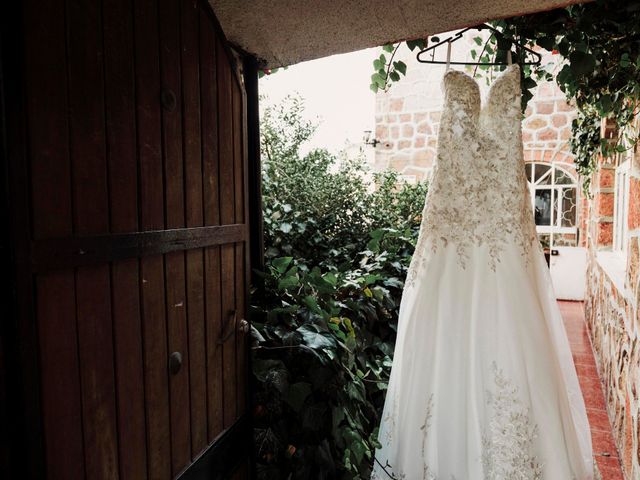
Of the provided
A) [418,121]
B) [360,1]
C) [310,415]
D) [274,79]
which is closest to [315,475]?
[310,415]

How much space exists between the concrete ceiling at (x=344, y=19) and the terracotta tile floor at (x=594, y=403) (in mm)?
2097

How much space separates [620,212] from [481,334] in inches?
86.0

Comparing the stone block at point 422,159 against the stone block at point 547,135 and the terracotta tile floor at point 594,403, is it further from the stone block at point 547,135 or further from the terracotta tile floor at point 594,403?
the terracotta tile floor at point 594,403

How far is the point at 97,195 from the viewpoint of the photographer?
83 centimetres

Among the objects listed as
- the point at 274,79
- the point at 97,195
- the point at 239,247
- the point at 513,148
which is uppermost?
the point at 274,79

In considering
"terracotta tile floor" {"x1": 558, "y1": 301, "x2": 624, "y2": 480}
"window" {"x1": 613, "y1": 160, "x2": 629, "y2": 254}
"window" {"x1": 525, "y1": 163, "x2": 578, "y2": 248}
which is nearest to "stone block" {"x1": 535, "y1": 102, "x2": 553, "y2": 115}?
"window" {"x1": 525, "y1": 163, "x2": 578, "y2": 248}

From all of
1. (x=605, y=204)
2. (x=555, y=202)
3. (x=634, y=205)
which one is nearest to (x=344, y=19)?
(x=634, y=205)

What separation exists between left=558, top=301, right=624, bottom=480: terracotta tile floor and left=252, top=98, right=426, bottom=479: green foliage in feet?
3.76

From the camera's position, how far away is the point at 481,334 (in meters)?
1.56

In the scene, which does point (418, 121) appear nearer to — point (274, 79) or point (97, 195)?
point (274, 79)

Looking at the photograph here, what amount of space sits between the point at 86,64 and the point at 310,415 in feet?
4.01

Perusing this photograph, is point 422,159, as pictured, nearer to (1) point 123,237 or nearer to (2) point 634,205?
(2) point 634,205

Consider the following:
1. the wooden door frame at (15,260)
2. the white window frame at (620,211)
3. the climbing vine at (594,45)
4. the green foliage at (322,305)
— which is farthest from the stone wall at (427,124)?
the wooden door frame at (15,260)

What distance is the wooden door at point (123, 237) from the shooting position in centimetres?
70
